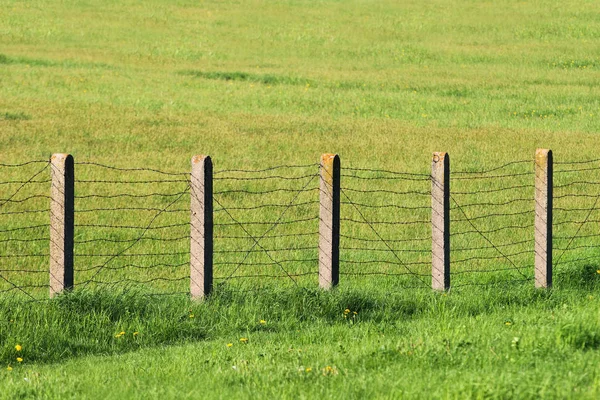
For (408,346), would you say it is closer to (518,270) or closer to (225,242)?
(518,270)

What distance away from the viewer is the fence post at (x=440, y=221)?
9914 mm

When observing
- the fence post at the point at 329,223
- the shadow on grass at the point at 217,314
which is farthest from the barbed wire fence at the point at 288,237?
the shadow on grass at the point at 217,314

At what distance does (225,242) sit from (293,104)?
51.5 feet

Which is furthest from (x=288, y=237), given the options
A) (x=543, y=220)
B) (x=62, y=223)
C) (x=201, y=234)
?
(x=62, y=223)

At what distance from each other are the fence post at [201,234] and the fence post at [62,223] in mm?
1096

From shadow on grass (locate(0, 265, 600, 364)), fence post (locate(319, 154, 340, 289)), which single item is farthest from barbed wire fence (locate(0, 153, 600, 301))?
shadow on grass (locate(0, 265, 600, 364))

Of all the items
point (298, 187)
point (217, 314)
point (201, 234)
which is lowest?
point (217, 314)

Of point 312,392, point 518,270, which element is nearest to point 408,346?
point 312,392

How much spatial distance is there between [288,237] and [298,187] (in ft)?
11.0

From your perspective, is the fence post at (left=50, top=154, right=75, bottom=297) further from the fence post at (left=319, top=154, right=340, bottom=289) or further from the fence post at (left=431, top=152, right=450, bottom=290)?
the fence post at (left=431, top=152, right=450, bottom=290)

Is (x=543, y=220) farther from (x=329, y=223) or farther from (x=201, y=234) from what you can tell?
(x=201, y=234)

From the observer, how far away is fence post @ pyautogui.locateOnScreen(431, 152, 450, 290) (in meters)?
9.91

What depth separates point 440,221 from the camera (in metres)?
9.94

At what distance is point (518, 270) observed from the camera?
1127 centimetres
